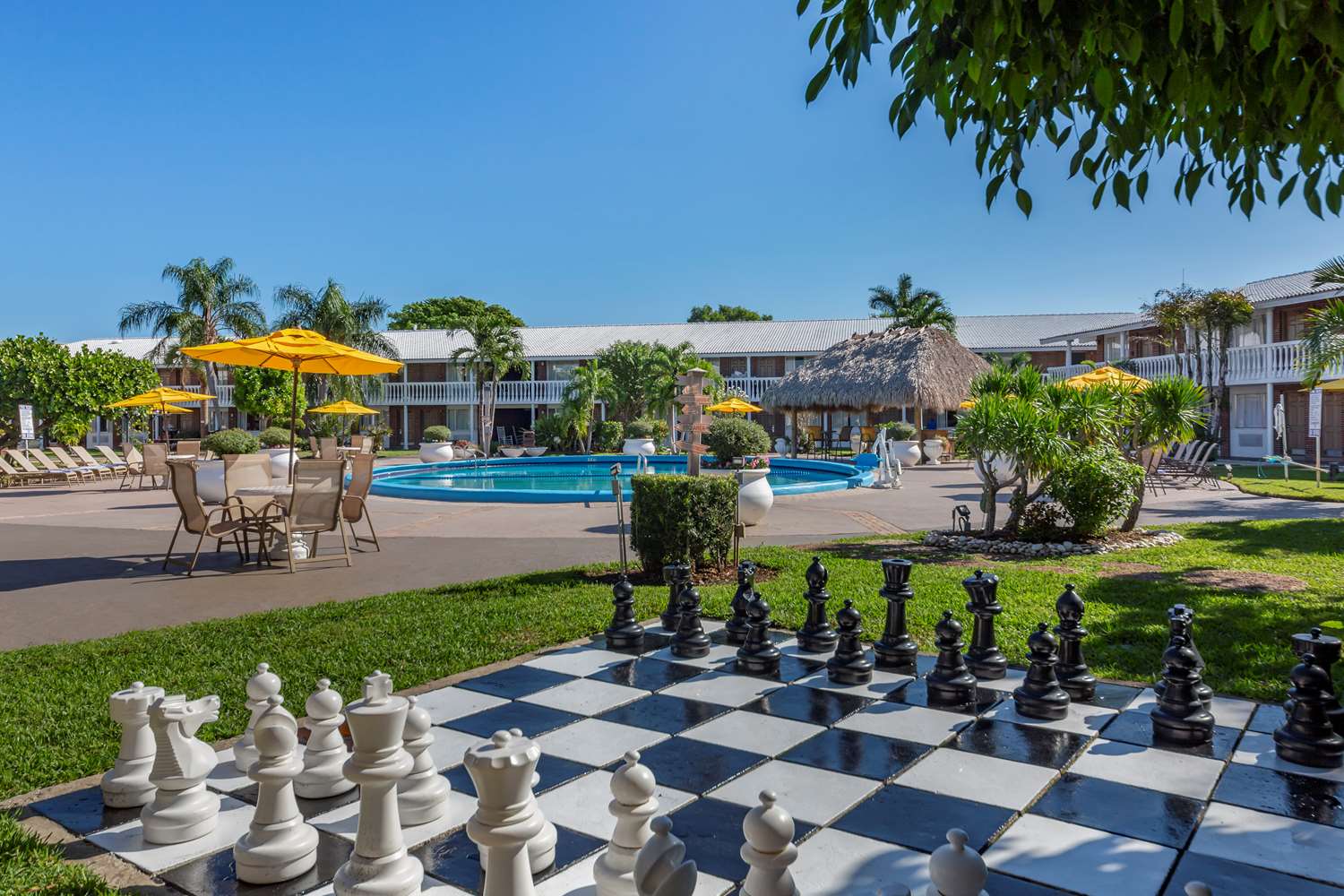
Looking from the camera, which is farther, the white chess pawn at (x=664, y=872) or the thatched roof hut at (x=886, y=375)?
the thatched roof hut at (x=886, y=375)

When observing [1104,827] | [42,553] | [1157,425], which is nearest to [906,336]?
[1157,425]

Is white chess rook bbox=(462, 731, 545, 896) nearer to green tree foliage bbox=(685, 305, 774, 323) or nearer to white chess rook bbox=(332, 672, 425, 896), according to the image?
white chess rook bbox=(332, 672, 425, 896)

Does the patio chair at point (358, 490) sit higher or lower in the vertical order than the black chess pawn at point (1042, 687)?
higher

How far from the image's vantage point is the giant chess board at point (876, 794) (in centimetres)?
258

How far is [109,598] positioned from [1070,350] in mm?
41263

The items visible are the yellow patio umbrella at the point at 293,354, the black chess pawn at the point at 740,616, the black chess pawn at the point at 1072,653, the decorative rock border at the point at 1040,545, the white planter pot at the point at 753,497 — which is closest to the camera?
the black chess pawn at the point at 1072,653

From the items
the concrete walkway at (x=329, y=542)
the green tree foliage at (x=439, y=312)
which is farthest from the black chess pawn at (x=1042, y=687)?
the green tree foliage at (x=439, y=312)

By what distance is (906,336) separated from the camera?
3139 cm

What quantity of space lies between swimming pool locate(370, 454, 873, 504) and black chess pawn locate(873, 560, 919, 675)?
36.0 ft

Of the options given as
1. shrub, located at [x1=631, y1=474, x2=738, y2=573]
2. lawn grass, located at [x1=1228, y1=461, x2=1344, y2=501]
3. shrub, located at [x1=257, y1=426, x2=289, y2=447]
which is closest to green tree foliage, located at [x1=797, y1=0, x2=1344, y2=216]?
shrub, located at [x1=631, y1=474, x2=738, y2=573]

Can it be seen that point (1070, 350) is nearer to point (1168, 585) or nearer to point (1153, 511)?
point (1153, 511)

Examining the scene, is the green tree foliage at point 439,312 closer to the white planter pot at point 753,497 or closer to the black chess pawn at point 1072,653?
the white planter pot at point 753,497

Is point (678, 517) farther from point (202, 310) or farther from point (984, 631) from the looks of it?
point (202, 310)

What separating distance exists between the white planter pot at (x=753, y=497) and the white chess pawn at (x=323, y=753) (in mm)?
8406
